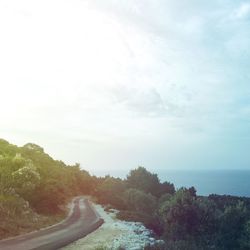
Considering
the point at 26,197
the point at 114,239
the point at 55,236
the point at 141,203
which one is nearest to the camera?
the point at 114,239

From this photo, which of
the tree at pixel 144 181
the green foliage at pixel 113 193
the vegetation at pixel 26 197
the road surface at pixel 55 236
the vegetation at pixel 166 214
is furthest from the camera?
the tree at pixel 144 181

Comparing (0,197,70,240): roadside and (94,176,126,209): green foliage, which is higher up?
(94,176,126,209): green foliage

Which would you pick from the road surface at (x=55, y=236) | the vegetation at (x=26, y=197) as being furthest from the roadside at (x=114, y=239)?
the vegetation at (x=26, y=197)

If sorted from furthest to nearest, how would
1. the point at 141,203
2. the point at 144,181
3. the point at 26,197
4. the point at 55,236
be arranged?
1. the point at 144,181
2. the point at 141,203
3. the point at 26,197
4. the point at 55,236

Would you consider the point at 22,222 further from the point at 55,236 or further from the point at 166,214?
the point at 166,214

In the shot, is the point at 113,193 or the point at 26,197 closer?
the point at 26,197

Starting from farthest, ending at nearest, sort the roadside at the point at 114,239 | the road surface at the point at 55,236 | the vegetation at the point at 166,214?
1. the vegetation at the point at 166,214
2. the roadside at the point at 114,239
3. the road surface at the point at 55,236

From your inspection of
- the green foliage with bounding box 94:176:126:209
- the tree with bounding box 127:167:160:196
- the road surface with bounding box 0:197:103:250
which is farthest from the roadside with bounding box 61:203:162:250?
the tree with bounding box 127:167:160:196

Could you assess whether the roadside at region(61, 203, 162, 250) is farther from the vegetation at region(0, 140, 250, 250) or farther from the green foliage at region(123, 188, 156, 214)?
the green foliage at region(123, 188, 156, 214)

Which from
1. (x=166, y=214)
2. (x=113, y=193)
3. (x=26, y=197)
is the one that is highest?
(x=113, y=193)

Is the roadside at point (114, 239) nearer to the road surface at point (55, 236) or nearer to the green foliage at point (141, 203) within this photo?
the road surface at point (55, 236)

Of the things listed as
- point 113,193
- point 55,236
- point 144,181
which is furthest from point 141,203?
Answer: point 55,236

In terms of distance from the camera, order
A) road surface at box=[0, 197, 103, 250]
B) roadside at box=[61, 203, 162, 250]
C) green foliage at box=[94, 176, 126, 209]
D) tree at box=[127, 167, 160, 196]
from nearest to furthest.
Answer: road surface at box=[0, 197, 103, 250] → roadside at box=[61, 203, 162, 250] → green foliage at box=[94, 176, 126, 209] → tree at box=[127, 167, 160, 196]

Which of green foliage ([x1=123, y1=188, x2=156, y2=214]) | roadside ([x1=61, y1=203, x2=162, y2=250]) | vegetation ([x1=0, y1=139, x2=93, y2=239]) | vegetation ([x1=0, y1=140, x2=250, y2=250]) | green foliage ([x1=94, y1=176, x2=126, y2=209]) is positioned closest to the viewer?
roadside ([x1=61, y1=203, x2=162, y2=250])
